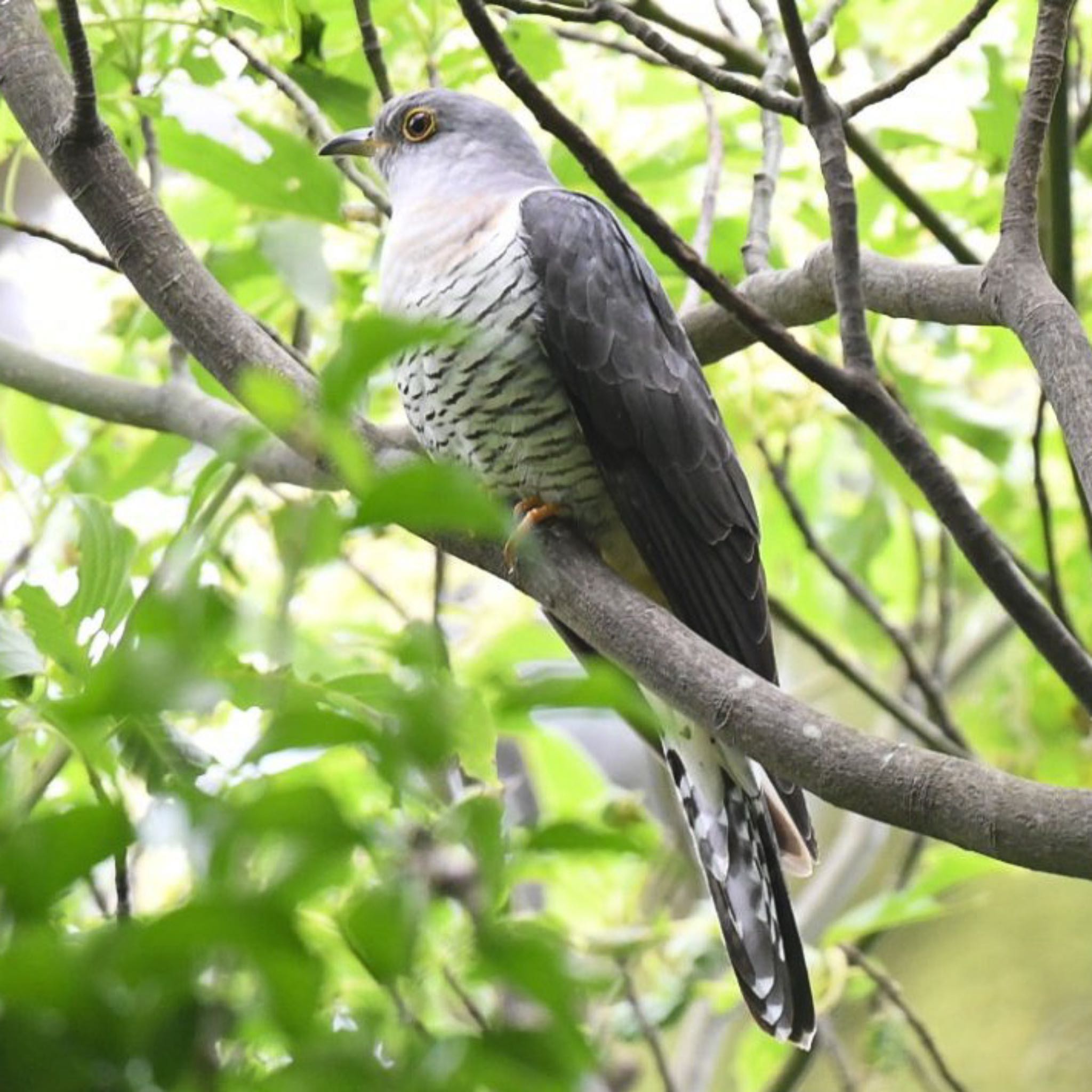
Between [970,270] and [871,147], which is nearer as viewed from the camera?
[970,270]

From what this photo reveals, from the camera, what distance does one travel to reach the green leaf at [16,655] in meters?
1.13

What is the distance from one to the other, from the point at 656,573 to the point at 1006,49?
1111 millimetres

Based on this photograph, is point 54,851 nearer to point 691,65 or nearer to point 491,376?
point 691,65

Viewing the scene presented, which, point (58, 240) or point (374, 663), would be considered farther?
point (374, 663)

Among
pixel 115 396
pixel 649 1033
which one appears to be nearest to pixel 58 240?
pixel 115 396

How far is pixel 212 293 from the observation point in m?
1.70

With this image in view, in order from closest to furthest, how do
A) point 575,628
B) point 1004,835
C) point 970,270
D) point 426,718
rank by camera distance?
point 426,718 → point 1004,835 → point 970,270 → point 575,628

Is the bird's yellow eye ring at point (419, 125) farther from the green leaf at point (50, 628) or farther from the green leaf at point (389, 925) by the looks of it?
the green leaf at point (389, 925)

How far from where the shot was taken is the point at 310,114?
2113 mm

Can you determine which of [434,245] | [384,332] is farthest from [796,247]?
[384,332]

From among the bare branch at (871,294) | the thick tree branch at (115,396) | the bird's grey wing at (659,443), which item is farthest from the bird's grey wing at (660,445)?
the thick tree branch at (115,396)

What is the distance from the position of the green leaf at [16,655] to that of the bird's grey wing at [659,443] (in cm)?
111

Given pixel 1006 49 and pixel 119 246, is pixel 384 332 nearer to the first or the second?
pixel 119 246

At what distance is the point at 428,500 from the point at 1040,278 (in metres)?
1.07
